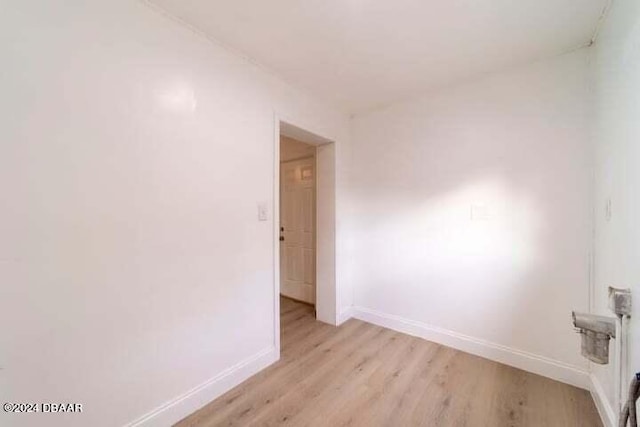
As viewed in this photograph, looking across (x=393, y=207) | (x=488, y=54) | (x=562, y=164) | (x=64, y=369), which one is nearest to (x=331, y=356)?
(x=393, y=207)

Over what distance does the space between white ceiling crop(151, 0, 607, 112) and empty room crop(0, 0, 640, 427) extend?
0.02 m

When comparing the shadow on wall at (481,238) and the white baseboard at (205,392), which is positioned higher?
the shadow on wall at (481,238)

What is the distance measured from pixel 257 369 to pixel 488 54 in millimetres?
2983

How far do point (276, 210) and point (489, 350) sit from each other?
2.16m

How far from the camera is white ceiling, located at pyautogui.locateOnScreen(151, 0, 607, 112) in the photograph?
5.03 ft

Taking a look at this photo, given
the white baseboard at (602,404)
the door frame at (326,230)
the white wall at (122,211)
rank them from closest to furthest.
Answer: the white wall at (122,211)
the white baseboard at (602,404)
the door frame at (326,230)

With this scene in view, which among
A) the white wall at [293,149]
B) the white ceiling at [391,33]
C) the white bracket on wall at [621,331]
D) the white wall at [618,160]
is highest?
the white ceiling at [391,33]

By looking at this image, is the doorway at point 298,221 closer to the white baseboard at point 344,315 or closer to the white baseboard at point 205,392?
the white baseboard at point 344,315

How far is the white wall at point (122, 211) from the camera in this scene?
1125 mm

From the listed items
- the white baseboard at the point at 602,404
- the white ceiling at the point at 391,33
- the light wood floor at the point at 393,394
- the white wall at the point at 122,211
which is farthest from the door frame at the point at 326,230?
the white baseboard at the point at 602,404

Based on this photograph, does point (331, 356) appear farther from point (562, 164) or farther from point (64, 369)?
point (562, 164)

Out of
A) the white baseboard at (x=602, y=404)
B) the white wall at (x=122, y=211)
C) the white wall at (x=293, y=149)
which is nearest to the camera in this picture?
the white wall at (x=122, y=211)

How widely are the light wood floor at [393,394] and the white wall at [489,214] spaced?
268mm

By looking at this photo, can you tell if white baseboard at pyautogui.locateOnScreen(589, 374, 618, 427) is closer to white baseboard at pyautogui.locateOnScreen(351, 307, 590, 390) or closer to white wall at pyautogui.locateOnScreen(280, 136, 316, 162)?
white baseboard at pyautogui.locateOnScreen(351, 307, 590, 390)
